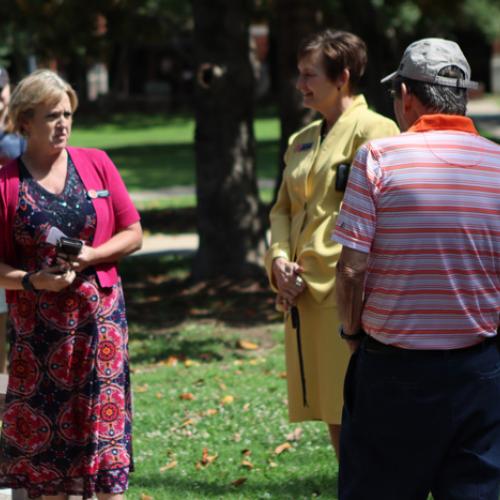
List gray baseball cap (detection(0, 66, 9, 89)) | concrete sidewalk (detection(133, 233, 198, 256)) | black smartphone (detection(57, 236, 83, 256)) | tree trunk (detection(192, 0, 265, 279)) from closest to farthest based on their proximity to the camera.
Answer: black smartphone (detection(57, 236, 83, 256)) → gray baseball cap (detection(0, 66, 9, 89)) → tree trunk (detection(192, 0, 265, 279)) → concrete sidewalk (detection(133, 233, 198, 256))

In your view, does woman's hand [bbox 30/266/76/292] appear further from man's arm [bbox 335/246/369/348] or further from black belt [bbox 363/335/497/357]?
black belt [bbox 363/335/497/357]

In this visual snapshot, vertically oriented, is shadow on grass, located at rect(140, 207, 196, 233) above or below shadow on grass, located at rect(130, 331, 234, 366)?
below

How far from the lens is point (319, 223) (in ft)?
14.9

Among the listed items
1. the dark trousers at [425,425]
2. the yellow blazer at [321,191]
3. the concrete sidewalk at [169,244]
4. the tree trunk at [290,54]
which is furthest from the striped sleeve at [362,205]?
the concrete sidewalk at [169,244]

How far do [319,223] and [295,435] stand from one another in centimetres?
204

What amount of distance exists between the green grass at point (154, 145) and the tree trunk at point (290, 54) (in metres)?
10.9

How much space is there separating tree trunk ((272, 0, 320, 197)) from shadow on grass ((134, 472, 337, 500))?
577 cm

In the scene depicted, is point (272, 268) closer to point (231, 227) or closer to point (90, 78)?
point (231, 227)

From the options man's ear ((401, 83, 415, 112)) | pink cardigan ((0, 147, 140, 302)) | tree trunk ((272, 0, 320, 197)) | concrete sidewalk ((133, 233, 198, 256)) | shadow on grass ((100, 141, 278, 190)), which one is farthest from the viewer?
shadow on grass ((100, 141, 278, 190))

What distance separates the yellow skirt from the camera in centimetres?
452

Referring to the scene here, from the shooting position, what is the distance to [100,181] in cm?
441

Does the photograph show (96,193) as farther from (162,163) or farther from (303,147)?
(162,163)

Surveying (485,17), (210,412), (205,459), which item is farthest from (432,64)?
(485,17)

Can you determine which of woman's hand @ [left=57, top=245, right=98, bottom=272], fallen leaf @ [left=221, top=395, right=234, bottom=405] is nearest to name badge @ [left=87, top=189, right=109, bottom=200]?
woman's hand @ [left=57, top=245, right=98, bottom=272]
